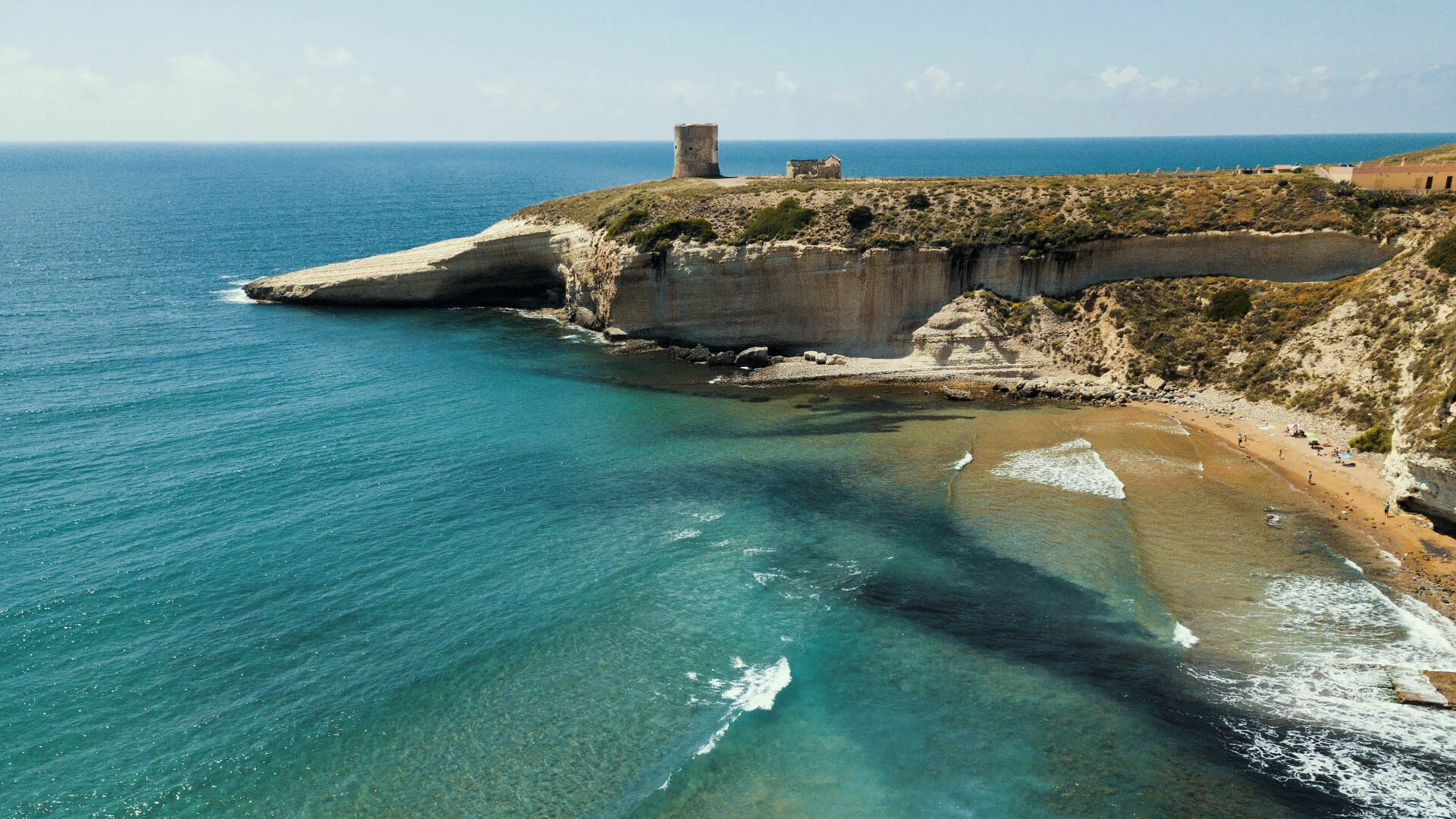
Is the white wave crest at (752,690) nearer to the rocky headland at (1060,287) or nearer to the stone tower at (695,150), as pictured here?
the rocky headland at (1060,287)

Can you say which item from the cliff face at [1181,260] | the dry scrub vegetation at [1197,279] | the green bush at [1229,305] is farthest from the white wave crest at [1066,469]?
the cliff face at [1181,260]

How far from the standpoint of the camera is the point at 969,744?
25031mm

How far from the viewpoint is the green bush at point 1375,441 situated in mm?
44125

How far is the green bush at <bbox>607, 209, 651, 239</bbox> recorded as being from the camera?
7106 cm

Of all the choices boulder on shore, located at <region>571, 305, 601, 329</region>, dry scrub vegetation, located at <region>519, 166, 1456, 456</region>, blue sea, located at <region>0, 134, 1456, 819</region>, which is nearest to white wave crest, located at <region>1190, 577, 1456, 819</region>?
blue sea, located at <region>0, 134, 1456, 819</region>

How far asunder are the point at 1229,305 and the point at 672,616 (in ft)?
153

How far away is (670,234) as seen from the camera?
67.9 meters

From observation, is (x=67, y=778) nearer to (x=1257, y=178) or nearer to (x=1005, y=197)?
(x=1005, y=197)

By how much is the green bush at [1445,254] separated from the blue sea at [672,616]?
17.4 m

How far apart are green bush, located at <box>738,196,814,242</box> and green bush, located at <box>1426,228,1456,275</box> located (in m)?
38.8

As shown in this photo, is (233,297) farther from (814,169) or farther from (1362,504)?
(1362,504)

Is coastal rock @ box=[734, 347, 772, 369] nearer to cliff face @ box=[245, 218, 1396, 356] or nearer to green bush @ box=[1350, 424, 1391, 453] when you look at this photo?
cliff face @ box=[245, 218, 1396, 356]

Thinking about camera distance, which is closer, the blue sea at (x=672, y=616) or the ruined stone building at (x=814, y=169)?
the blue sea at (x=672, y=616)

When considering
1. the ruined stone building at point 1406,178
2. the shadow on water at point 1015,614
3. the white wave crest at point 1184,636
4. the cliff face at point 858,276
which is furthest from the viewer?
the cliff face at point 858,276
